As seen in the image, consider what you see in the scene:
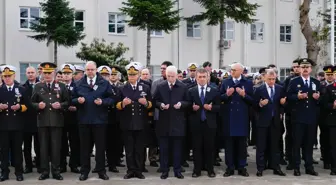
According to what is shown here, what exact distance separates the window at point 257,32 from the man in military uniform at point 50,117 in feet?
89.0

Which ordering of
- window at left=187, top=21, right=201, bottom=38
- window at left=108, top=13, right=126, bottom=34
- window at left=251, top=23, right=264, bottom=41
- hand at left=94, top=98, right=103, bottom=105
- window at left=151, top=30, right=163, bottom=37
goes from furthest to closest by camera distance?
window at left=251, top=23, right=264, bottom=41 → window at left=187, top=21, right=201, bottom=38 → window at left=151, top=30, right=163, bottom=37 → window at left=108, top=13, right=126, bottom=34 → hand at left=94, top=98, right=103, bottom=105

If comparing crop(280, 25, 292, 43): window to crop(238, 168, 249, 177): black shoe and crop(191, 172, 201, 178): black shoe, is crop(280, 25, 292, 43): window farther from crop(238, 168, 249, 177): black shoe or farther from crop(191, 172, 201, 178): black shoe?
crop(191, 172, 201, 178): black shoe

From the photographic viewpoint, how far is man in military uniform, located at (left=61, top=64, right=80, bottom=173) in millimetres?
10164

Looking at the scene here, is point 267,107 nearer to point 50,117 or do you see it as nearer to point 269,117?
point 269,117

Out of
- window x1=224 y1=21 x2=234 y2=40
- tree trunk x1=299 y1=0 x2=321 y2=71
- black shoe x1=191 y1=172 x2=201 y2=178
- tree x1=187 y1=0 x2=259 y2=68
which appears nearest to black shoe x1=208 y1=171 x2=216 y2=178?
black shoe x1=191 y1=172 x2=201 y2=178

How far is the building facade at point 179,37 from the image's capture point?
27.7m

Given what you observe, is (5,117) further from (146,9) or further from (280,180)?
(146,9)

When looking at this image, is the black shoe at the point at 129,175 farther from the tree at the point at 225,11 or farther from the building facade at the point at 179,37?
the tree at the point at 225,11

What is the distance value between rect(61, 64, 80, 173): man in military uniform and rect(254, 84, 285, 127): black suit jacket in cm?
388

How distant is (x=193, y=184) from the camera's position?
29.5ft

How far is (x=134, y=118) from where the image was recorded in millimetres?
9484

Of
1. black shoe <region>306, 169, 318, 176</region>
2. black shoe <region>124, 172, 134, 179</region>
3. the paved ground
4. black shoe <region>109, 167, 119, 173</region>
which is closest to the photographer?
the paved ground

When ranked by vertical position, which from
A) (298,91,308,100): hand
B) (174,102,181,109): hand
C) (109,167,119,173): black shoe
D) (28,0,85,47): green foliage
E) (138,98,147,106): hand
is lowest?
(109,167,119,173): black shoe

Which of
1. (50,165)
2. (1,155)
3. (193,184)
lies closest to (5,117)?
(1,155)
